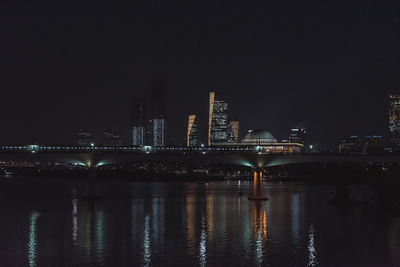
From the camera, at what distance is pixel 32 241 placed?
57250mm

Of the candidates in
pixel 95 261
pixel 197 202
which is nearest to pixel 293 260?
pixel 95 261

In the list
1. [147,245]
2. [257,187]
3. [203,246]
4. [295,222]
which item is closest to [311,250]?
[203,246]

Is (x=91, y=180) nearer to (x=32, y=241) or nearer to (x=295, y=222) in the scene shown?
(x=295, y=222)

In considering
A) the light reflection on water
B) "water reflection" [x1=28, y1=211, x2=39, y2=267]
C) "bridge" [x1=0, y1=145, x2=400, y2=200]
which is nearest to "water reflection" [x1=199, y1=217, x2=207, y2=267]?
the light reflection on water

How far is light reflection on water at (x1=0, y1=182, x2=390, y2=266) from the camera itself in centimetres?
4928

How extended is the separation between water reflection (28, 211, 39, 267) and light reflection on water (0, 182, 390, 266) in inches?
3.9

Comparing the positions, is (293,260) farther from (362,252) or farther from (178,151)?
(178,151)

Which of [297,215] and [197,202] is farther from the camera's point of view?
[197,202]

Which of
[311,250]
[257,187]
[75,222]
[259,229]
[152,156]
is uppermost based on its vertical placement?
[152,156]

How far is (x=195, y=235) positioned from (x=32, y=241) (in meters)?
17.6

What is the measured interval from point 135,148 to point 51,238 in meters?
56.3

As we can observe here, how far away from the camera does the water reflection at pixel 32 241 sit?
157 ft

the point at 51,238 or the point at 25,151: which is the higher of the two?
the point at 25,151

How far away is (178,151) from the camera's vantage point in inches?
4439
